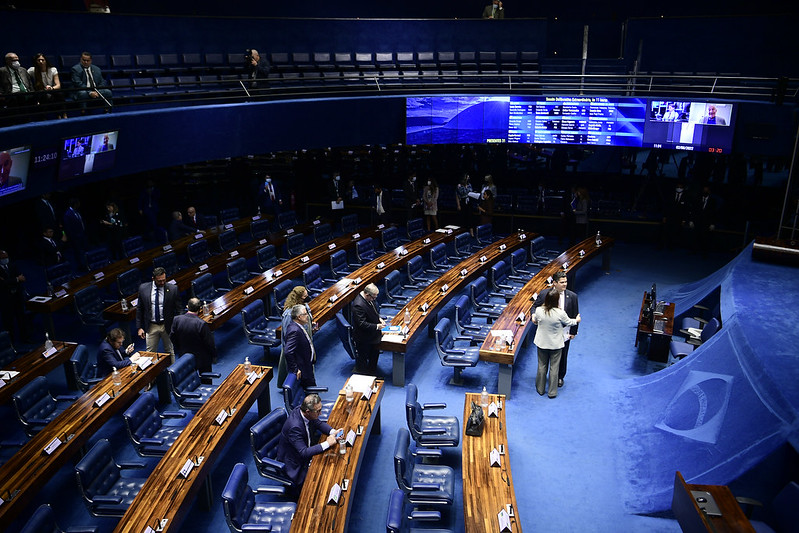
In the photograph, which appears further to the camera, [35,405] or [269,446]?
[35,405]

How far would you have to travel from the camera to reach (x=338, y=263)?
12.9 meters

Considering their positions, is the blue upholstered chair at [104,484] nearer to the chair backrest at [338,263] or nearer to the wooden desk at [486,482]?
the wooden desk at [486,482]

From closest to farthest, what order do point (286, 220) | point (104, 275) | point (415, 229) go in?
Answer: 1. point (104, 275)
2. point (415, 229)
3. point (286, 220)

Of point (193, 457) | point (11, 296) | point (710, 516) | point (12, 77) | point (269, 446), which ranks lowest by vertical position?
point (269, 446)

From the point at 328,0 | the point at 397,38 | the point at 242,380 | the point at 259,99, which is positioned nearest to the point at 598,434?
the point at 242,380

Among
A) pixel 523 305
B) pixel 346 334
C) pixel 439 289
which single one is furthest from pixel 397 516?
pixel 439 289

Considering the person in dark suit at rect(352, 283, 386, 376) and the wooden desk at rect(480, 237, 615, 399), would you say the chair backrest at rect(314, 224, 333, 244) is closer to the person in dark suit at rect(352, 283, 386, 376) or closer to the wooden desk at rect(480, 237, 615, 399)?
the wooden desk at rect(480, 237, 615, 399)

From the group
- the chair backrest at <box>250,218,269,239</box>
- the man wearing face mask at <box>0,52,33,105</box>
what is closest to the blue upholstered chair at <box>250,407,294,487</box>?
the man wearing face mask at <box>0,52,33,105</box>

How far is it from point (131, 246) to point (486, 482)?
9.61 meters

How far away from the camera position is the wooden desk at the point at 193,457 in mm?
5949

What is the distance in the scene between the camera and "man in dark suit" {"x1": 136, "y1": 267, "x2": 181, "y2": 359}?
366 inches

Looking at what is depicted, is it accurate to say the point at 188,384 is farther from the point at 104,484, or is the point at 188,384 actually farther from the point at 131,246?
the point at 131,246

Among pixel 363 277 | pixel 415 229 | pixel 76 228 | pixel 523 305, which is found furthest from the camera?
pixel 415 229

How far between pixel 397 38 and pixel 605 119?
7.00 meters
